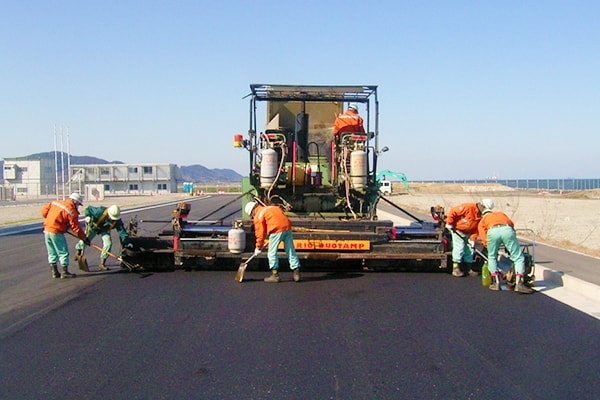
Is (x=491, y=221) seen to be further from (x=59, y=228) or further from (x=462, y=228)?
(x=59, y=228)

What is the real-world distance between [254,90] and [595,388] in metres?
8.57

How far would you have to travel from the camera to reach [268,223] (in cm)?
992

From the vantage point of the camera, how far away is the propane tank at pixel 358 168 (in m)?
11.4

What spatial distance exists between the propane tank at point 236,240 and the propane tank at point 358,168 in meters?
2.39

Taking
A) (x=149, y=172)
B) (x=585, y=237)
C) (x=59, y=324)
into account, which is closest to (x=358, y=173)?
(x=59, y=324)

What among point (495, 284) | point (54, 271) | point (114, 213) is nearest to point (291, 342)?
point (495, 284)

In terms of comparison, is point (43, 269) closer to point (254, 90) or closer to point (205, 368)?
point (254, 90)

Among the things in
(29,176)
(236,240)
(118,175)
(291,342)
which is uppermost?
(118,175)

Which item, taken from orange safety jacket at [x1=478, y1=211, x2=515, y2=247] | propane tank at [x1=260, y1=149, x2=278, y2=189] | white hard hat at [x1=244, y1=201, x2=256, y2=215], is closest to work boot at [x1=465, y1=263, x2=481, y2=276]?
orange safety jacket at [x1=478, y1=211, x2=515, y2=247]

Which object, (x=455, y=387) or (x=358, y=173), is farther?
(x=358, y=173)

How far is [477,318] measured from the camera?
7621 mm

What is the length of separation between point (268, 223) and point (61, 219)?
11.5 feet

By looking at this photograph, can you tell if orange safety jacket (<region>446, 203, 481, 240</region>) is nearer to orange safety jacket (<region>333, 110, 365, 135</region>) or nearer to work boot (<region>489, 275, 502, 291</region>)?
work boot (<region>489, 275, 502, 291</region>)

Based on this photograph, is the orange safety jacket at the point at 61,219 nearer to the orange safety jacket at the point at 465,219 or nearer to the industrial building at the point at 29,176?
the orange safety jacket at the point at 465,219
